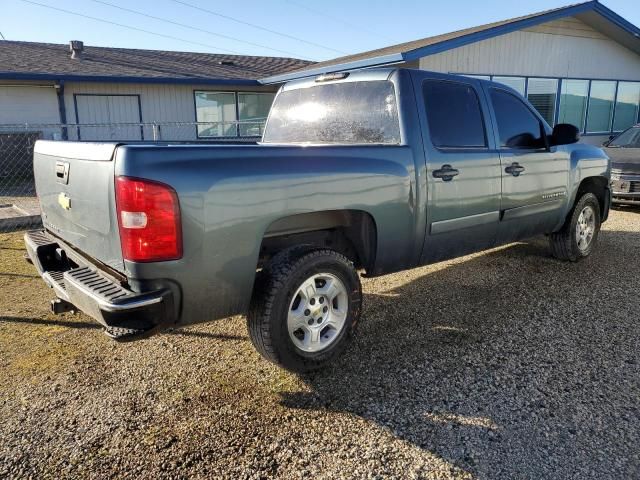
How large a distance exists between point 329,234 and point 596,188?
404cm

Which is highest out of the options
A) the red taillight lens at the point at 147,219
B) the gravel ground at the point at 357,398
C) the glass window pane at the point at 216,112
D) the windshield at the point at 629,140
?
the glass window pane at the point at 216,112

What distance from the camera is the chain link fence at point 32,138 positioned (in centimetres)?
815

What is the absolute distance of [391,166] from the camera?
334 centimetres

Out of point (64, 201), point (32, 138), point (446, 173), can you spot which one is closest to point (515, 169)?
point (446, 173)

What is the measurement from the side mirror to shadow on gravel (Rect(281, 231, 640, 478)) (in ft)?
4.70

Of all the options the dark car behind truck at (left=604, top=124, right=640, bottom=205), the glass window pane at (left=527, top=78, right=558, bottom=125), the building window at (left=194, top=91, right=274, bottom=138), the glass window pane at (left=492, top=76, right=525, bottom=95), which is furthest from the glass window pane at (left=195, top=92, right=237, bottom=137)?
the dark car behind truck at (left=604, top=124, right=640, bottom=205)

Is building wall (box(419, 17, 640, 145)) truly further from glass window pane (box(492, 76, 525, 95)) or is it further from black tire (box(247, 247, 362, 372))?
black tire (box(247, 247, 362, 372))

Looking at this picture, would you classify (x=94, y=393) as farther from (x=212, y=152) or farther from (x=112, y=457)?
(x=212, y=152)

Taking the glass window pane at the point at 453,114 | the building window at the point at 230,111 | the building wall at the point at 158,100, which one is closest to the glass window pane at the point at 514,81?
the building window at the point at 230,111

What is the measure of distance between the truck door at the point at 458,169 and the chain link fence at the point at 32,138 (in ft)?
17.3

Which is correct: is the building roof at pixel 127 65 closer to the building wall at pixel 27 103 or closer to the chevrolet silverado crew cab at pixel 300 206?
the building wall at pixel 27 103

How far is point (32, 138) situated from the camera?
44.8ft

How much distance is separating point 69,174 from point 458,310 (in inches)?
127

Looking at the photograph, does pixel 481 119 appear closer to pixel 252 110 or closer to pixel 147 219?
pixel 147 219
